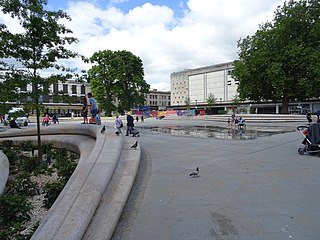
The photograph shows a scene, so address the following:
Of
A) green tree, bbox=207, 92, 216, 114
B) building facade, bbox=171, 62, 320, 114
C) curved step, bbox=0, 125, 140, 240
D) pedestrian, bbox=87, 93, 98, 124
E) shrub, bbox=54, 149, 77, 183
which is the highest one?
building facade, bbox=171, 62, 320, 114

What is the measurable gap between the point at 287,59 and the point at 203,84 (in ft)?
243

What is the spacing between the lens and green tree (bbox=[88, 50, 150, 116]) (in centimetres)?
5028

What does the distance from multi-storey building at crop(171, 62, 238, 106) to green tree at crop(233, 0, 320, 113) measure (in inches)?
2081

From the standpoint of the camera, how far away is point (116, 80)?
167 ft

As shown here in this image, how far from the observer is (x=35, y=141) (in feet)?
41.3

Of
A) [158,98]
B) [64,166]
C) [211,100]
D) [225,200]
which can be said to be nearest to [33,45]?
[64,166]

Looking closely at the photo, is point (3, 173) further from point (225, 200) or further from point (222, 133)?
point (222, 133)

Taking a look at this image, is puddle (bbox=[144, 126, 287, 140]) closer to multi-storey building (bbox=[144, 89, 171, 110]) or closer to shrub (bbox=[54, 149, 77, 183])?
shrub (bbox=[54, 149, 77, 183])

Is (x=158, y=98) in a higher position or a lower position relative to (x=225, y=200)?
higher

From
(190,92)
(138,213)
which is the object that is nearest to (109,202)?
(138,213)

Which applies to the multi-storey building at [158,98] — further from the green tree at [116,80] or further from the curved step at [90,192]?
the curved step at [90,192]

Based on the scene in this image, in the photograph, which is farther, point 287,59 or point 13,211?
point 287,59

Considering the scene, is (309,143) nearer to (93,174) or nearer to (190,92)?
(93,174)

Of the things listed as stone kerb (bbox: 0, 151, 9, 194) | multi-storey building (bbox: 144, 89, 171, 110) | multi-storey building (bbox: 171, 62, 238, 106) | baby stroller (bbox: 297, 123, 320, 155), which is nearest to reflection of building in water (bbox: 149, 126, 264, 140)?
baby stroller (bbox: 297, 123, 320, 155)
